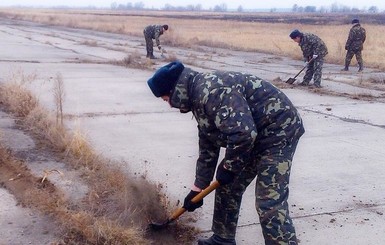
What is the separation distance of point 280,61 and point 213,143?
18.5m

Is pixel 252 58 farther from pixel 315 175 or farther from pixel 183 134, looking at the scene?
pixel 315 175

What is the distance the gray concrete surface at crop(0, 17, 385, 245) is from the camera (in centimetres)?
489

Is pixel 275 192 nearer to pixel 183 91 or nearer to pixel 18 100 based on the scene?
pixel 183 91

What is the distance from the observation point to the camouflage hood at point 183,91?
3348 mm

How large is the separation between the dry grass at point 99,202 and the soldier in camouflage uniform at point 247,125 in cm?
99

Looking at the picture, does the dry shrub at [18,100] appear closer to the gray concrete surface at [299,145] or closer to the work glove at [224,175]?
the gray concrete surface at [299,145]

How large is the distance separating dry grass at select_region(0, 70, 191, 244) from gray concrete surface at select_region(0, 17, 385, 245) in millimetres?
389

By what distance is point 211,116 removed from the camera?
3352 mm

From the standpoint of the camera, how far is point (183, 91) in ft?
11.0

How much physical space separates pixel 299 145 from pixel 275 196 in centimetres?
426

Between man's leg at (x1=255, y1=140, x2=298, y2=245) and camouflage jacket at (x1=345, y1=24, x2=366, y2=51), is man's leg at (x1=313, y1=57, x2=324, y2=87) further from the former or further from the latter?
man's leg at (x1=255, y1=140, x2=298, y2=245)

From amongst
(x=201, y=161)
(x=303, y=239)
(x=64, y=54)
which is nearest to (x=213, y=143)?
(x=201, y=161)

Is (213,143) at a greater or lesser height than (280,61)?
greater

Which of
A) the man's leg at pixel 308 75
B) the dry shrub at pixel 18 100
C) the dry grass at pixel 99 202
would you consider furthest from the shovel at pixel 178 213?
the man's leg at pixel 308 75
